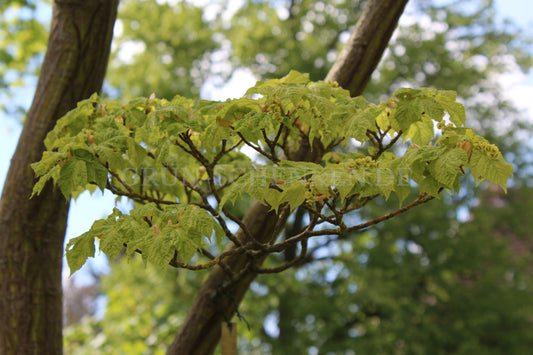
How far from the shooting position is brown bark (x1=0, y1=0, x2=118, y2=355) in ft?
6.72

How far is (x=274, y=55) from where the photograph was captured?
31.8 feet

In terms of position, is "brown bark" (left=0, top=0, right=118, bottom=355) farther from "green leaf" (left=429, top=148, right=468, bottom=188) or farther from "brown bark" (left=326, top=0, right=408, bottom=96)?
"green leaf" (left=429, top=148, right=468, bottom=188)

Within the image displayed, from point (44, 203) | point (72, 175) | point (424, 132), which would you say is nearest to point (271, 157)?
point (424, 132)

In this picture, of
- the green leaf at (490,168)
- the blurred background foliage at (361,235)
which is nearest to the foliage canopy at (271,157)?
the green leaf at (490,168)

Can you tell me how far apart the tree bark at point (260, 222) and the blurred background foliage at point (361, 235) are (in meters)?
4.35

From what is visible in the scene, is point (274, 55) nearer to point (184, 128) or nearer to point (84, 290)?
point (184, 128)

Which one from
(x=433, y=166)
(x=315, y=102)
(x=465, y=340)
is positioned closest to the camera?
(x=433, y=166)

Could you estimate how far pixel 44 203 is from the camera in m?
2.12

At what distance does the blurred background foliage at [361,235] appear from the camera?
318 inches

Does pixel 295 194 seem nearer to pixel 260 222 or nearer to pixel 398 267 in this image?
pixel 260 222

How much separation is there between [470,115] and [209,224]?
10.8 metres

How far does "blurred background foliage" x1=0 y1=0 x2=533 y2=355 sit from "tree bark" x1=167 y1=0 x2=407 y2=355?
171 inches

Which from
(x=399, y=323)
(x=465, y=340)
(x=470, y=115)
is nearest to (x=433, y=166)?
(x=399, y=323)

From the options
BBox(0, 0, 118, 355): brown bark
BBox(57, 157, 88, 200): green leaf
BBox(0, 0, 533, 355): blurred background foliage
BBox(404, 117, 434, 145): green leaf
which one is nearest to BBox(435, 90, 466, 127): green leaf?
BBox(404, 117, 434, 145): green leaf
